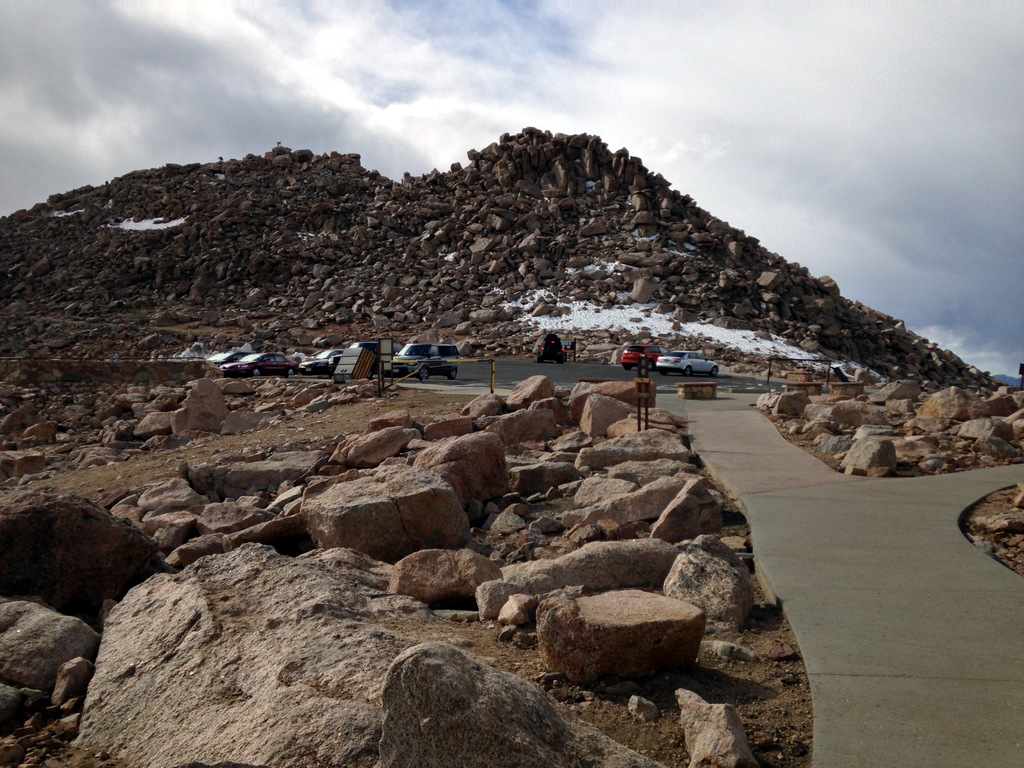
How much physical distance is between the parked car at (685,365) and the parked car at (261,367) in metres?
15.4

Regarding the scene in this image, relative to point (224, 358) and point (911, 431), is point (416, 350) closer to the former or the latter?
point (224, 358)

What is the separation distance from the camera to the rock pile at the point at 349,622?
295cm

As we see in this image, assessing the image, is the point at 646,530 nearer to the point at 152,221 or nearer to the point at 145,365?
the point at 145,365

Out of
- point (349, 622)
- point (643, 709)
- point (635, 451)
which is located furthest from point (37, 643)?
point (635, 451)

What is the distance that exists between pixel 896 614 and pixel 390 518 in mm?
3976

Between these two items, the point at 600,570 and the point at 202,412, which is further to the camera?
the point at 202,412

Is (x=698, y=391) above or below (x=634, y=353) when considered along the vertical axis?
below

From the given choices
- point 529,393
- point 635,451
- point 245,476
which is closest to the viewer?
point 635,451

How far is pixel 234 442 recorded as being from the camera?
1669 centimetres

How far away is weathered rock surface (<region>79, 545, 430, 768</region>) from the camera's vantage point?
10.9 ft

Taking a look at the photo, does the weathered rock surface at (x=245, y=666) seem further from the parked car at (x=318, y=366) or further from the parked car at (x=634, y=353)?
the parked car at (x=634, y=353)

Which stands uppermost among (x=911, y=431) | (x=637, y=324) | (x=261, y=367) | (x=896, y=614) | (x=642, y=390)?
(x=637, y=324)

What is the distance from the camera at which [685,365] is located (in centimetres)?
3441

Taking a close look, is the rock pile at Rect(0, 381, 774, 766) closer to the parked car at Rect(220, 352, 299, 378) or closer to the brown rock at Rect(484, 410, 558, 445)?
the brown rock at Rect(484, 410, 558, 445)
